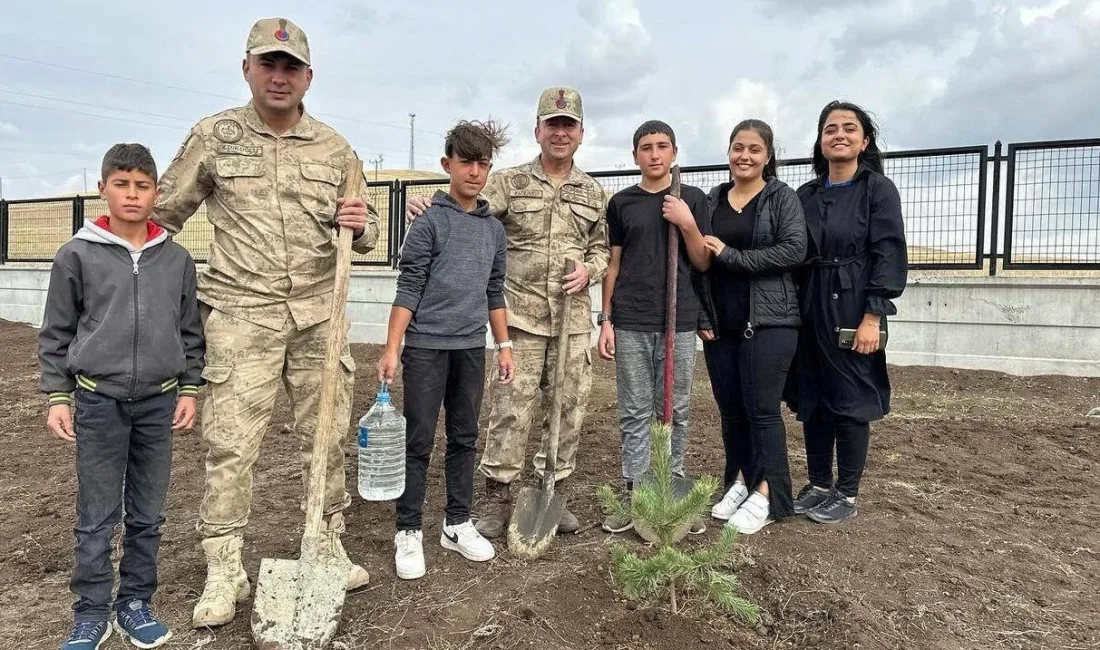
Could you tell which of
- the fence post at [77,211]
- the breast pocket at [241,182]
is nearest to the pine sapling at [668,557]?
the breast pocket at [241,182]

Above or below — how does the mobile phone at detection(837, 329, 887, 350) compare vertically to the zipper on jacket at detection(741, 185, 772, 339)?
below

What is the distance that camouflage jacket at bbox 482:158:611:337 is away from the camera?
Answer: 3.82 metres

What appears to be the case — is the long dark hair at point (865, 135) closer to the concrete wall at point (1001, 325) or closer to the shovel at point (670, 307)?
the shovel at point (670, 307)

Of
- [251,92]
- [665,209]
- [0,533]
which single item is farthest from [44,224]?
[665,209]

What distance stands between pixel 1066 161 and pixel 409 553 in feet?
28.0

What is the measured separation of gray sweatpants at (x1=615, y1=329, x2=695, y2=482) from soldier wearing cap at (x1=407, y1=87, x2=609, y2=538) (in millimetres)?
224

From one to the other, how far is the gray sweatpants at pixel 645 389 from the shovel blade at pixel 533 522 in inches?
19.5

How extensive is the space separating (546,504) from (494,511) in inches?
15.2

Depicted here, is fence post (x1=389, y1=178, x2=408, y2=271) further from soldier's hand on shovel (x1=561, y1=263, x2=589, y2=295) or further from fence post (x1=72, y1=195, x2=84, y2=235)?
soldier's hand on shovel (x1=561, y1=263, x2=589, y2=295)

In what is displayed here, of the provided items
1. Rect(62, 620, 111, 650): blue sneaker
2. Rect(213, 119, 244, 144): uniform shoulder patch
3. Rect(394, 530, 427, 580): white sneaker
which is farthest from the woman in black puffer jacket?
Rect(62, 620, 111, 650): blue sneaker

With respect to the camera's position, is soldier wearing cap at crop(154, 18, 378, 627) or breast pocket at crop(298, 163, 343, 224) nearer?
soldier wearing cap at crop(154, 18, 378, 627)

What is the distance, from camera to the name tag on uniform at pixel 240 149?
9.91 feet

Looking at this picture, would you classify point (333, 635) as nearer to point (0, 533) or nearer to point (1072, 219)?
point (0, 533)

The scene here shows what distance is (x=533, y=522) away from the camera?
3602mm
